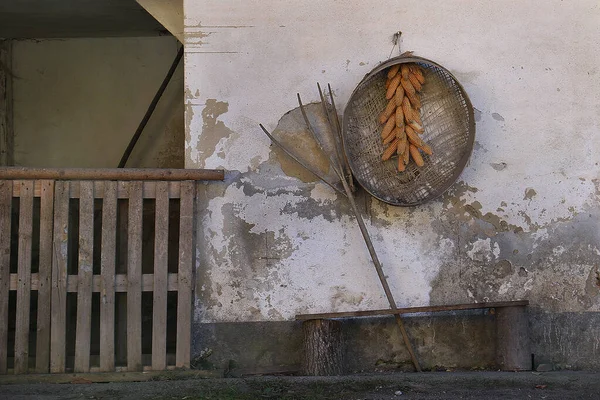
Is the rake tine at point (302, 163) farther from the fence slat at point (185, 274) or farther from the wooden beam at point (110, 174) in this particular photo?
the fence slat at point (185, 274)

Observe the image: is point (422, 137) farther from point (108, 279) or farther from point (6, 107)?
point (6, 107)

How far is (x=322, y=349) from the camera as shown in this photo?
5629 millimetres

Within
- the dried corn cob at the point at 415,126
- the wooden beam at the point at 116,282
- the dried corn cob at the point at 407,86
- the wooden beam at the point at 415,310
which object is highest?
the dried corn cob at the point at 407,86

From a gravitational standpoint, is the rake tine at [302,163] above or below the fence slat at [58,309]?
above

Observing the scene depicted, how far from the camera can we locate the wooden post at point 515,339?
5.65 metres

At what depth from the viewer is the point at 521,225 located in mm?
5926

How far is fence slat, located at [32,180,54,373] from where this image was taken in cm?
563

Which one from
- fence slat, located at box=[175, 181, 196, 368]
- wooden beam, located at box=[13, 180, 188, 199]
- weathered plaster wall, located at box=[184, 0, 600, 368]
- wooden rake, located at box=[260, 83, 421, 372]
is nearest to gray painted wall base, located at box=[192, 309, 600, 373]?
weathered plaster wall, located at box=[184, 0, 600, 368]

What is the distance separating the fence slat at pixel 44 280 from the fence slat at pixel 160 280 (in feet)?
2.29

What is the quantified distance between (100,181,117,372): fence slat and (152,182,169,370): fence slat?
0.91 feet

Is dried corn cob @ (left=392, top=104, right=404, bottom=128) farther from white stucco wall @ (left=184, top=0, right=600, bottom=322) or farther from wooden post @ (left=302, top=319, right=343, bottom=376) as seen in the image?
wooden post @ (left=302, top=319, right=343, bottom=376)

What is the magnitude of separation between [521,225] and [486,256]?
0.33 m

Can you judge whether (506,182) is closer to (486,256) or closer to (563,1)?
(486,256)

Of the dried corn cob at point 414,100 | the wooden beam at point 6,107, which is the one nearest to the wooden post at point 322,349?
the dried corn cob at point 414,100
